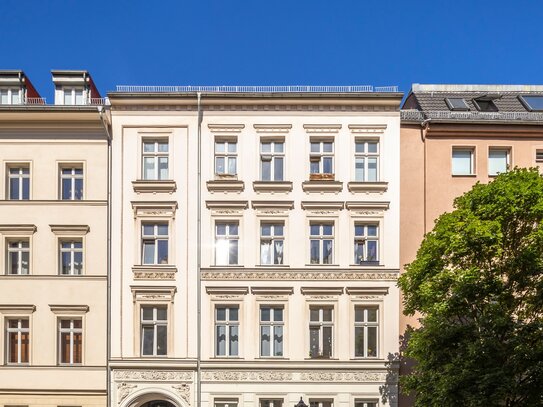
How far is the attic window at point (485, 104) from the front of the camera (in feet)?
78.3

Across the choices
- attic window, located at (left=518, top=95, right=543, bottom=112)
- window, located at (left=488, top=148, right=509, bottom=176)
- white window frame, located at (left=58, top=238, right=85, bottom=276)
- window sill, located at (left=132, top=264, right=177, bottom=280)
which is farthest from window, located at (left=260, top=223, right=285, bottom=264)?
attic window, located at (left=518, top=95, right=543, bottom=112)

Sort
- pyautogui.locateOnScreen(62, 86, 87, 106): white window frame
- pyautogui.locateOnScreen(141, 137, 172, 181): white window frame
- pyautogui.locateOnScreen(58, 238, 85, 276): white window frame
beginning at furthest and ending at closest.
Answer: pyautogui.locateOnScreen(62, 86, 87, 106): white window frame → pyautogui.locateOnScreen(141, 137, 172, 181): white window frame → pyautogui.locateOnScreen(58, 238, 85, 276): white window frame

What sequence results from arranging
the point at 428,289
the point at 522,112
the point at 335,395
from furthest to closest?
the point at 522,112 < the point at 335,395 < the point at 428,289

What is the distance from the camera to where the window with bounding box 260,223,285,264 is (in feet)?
69.9

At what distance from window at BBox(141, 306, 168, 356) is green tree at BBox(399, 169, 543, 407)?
32.1 feet

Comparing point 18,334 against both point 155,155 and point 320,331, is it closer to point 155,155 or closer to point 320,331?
point 155,155

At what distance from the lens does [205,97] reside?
70.5 ft

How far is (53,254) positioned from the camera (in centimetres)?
2102

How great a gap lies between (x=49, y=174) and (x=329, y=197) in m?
11.7

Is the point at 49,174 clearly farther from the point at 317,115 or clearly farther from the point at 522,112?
the point at 522,112

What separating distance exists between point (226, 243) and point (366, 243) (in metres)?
5.80

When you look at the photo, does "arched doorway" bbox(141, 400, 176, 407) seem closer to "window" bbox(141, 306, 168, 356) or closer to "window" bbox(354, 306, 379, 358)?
"window" bbox(141, 306, 168, 356)

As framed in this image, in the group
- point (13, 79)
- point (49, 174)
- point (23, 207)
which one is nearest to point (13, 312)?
point (23, 207)

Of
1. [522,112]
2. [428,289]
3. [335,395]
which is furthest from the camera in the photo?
[522,112]
